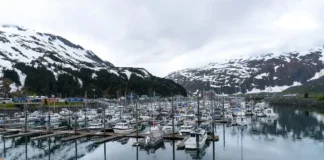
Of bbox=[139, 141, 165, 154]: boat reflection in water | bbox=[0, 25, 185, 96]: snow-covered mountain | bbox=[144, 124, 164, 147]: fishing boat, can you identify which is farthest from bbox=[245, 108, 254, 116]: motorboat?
bbox=[0, 25, 185, 96]: snow-covered mountain

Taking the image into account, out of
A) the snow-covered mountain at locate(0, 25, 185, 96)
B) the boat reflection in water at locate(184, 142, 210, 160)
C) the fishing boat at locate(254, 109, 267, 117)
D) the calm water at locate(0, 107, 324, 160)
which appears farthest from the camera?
the snow-covered mountain at locate(0, 25, 185, 96)

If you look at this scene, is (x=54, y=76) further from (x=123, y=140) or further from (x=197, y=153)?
(x=197, y=153)

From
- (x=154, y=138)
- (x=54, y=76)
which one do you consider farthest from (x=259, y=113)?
(x=54, y=76)

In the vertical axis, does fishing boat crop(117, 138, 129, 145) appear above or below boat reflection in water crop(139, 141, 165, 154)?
above

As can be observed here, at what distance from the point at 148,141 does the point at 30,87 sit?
114 m

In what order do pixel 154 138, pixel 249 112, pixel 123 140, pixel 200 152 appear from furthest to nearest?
pixel 249 112 → pixel 123 140 → pixel 154 138 → pixel 200 152

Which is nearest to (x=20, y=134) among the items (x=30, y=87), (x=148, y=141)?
(x=148, y=141)

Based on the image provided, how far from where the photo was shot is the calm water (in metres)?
42.5

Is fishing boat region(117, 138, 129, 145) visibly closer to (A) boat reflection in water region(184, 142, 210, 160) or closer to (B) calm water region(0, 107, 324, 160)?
(B) calm water region(0, 107, 324, 160)

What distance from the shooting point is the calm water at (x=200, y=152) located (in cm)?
4250

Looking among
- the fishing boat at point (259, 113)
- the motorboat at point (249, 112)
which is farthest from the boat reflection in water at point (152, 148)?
the motorboat at point (249, 112)

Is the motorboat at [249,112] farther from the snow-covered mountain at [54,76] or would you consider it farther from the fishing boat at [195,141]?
the snow-covered mountain at [54,76]

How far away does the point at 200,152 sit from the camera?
142ft

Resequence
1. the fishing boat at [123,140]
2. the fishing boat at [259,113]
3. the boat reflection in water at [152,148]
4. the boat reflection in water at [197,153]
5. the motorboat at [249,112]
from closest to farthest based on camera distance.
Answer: the boat reflection in water at [197,153] → the boat reflection in water at [152,148] → the fishing boat at [123,140] → the fishing boat at [259,113] → the motorboat at [249,112]
